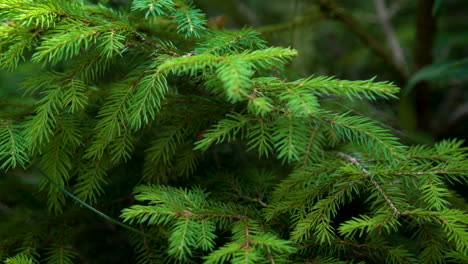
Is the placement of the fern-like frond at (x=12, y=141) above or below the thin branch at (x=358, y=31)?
below

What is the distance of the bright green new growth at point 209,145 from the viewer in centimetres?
61

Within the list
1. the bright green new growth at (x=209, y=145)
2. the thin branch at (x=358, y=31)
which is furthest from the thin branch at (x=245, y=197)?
the thin branch at (x=358, y=31)

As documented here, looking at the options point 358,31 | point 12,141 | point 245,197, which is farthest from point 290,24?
point 12,141

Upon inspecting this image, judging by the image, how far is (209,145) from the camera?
2.18 feet

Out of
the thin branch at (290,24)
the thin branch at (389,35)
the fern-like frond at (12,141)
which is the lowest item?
the fern-like frond at (12,141)

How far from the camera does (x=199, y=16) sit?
30.1 inches

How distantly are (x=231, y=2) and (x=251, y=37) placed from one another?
1201 mm

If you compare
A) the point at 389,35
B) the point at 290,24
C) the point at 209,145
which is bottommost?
the point at 209,145

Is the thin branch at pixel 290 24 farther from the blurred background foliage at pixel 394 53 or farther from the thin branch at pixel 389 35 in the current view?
the thin branch at pixel 389 35

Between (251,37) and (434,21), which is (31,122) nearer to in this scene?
(251,37)

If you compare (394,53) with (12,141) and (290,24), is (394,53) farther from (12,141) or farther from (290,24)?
(12,141)

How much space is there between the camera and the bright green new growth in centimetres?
61

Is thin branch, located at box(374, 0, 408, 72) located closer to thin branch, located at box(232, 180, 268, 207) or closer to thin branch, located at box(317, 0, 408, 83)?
thin branch, located at box(317, 0, 408, 83)

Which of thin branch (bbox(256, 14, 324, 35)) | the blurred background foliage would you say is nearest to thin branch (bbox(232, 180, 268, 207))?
the blurred background foliage
